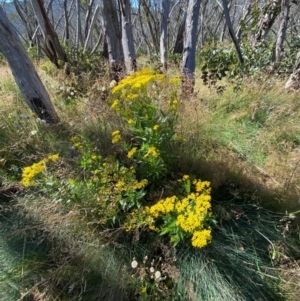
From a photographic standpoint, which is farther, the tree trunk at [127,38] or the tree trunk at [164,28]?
the tree trunk at [164,28]

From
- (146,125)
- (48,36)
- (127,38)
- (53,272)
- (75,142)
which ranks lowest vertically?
(53,272)

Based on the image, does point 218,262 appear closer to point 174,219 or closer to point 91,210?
point 174,219

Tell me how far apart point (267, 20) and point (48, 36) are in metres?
3.49

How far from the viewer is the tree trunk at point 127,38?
3.03 meters

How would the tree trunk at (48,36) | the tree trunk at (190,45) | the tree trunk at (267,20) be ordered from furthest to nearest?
1. the tree trunk at (267,20)
2. the tree trunk at (48,36)
3. the tree trunk at (190,45)

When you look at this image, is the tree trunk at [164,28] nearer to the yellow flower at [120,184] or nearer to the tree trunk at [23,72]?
the tree trunk at [23,72]

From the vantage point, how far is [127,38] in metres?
3.15

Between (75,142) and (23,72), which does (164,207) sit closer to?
(75,142)

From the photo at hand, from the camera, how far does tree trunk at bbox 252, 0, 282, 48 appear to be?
3535 mm

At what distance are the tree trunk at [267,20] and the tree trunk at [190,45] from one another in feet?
5.07

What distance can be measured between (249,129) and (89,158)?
71.4 inches

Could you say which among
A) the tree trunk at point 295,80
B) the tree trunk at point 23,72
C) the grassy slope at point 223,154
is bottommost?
the grassy slope at point 223,154

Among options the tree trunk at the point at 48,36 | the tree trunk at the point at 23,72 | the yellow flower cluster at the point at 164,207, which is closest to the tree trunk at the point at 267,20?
the tree trunk at the point at 48,36

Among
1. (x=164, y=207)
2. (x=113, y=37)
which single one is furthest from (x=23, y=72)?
(x=164, y=207)
